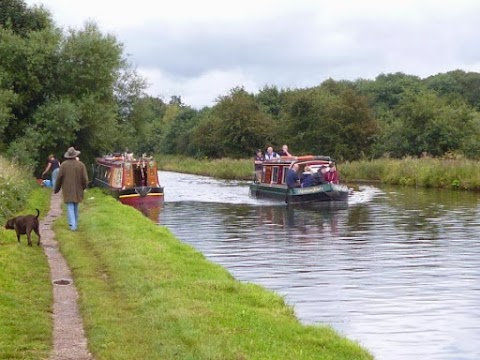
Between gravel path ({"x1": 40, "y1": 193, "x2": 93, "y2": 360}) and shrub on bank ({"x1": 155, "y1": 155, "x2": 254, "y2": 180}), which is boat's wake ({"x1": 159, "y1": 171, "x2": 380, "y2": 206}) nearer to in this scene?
shrub on bank ({"x1": 155, "y1": 155, "x2": 254, "y2": 180})

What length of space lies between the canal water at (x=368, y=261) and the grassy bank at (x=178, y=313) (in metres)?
1.02

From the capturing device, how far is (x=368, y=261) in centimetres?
1638

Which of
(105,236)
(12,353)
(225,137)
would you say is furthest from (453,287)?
(225,137)

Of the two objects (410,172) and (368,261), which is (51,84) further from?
(368,261)

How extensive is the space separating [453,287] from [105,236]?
673 centimetres

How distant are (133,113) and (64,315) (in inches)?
1364

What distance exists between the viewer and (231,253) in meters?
17.7

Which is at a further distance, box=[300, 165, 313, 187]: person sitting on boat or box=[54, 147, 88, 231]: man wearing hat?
box=[300, 165, 313, 187]: person sitting on boat

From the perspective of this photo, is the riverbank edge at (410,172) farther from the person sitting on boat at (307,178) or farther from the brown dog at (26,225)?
the brown dog at (26,225)

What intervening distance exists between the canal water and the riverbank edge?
22.9ft

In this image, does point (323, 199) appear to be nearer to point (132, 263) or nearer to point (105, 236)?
point (105, 236)

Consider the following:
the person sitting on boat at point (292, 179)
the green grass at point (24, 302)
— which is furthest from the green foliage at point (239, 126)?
the green grass at point (24, 302)

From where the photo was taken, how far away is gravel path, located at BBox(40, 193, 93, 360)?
765 cm

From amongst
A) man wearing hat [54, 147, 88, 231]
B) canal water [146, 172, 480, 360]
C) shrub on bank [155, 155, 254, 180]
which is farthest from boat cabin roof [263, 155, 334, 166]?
shrub on bank [155, 155, 254, 180]
